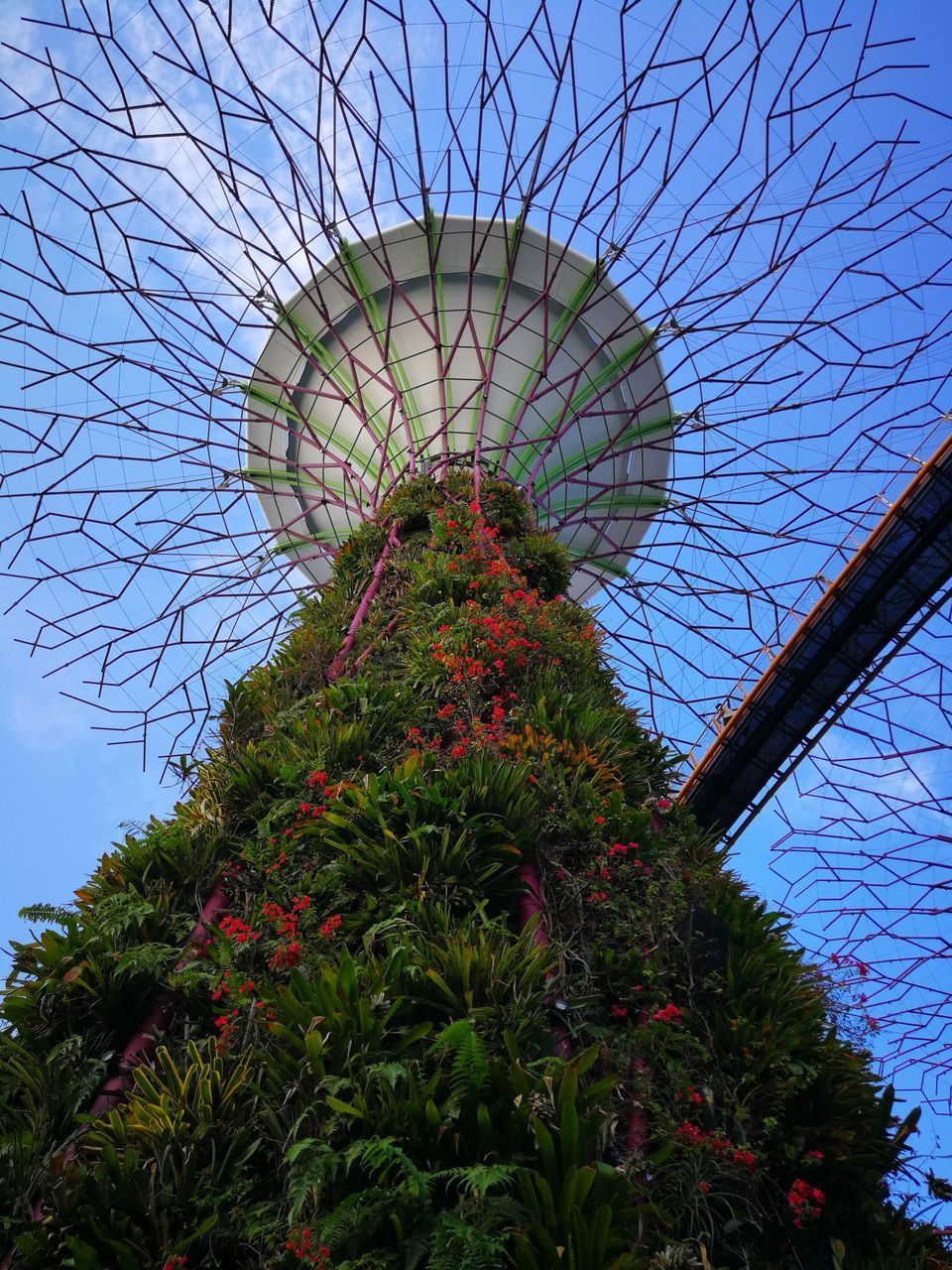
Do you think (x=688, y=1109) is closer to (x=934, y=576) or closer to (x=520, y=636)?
(x=520, y=636)

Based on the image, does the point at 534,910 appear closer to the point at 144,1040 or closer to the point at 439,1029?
the point at 439,1029

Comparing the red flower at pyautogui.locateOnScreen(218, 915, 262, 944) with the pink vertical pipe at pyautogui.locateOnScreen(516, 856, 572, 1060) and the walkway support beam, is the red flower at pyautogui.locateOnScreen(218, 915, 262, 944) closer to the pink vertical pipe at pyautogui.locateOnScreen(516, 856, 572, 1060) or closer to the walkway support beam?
the pink vertical pipe at pyautogui.locateOnScreen(516, 856, 572, 1060)

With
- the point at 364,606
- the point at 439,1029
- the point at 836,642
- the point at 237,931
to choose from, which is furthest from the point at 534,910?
the point at 836,642

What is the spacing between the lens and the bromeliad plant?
3559 millimetres

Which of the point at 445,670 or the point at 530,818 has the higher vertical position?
the point at 445,670

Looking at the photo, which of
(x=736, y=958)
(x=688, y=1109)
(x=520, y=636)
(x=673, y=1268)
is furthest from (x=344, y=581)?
(x=673, y=1268)

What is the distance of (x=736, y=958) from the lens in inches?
213

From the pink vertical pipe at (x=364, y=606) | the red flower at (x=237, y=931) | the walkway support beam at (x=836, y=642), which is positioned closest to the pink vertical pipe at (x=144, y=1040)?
the red flower at (x=237, y=931)

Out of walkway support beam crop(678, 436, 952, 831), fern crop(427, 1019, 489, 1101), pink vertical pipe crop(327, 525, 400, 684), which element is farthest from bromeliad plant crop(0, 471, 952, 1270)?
walkway support beam crop(678, 436, 952, 831)

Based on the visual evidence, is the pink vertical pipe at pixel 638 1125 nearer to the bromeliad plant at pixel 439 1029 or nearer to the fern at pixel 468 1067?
the bromeliad plant at pixel 439 1029

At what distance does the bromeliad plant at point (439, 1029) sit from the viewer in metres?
3.56

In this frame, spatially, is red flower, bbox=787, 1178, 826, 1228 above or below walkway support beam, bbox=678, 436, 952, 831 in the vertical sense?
below

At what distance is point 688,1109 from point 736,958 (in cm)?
112

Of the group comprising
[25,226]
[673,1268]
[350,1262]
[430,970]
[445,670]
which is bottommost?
[350,1262]
